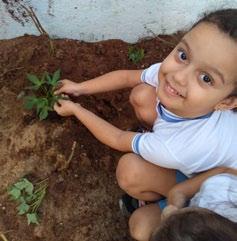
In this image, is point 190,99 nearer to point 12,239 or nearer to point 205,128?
point 205,128

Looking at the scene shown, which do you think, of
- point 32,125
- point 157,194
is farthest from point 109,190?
point 32,125

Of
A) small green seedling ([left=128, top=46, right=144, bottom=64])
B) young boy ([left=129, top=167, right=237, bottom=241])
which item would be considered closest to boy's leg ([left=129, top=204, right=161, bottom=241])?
young boy ([left=129, top=167, right=237, bottom=241])

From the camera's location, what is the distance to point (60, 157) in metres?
2.31

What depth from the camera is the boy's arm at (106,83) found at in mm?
2221

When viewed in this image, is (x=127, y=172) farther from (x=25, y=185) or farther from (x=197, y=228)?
(x=197, y=228)

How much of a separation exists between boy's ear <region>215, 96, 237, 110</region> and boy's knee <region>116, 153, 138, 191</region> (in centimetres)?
38

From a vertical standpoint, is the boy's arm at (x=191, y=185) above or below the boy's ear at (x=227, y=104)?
below

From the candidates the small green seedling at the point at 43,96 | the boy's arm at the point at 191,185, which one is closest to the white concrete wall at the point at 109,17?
the small green seedling at the point at 43,96

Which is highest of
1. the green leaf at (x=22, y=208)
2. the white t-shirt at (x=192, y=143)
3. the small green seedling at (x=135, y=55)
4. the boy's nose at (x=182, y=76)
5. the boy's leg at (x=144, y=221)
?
the boy's nose at (x=182, y=76)

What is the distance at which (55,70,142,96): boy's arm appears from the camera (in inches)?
87.4

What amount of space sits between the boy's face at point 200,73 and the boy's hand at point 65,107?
0.41m

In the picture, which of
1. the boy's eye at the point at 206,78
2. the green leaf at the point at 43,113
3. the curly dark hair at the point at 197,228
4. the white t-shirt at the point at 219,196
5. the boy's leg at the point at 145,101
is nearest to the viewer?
the curly dark hair at the point at 197,228

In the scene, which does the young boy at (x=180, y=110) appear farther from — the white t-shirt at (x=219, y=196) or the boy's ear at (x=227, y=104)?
the white t-shirt at (x=219, y=196)

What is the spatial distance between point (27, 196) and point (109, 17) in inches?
33.9
